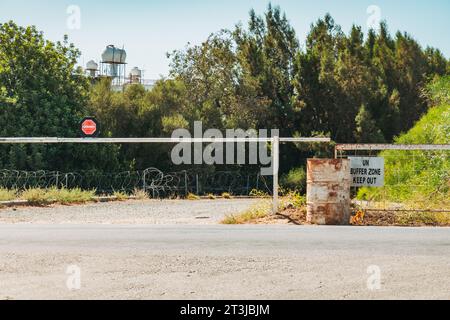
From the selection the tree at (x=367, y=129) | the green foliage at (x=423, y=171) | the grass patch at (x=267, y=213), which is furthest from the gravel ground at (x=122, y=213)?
the tree at (x=367, y=129)

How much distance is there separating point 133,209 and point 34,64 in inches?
518

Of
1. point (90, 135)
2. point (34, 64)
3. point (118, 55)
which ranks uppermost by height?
point (118, 55)

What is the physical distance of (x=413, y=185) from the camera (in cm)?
1535

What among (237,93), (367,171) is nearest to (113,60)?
(237,93)

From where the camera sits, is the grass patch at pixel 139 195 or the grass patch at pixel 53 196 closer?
the grass patch at pixel 53 196

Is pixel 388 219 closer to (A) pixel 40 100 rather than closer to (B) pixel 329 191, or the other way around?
(B) pixel 329 191

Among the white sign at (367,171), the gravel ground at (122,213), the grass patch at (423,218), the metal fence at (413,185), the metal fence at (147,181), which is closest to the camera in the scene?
the grass patch at (423,218)

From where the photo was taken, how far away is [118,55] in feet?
158

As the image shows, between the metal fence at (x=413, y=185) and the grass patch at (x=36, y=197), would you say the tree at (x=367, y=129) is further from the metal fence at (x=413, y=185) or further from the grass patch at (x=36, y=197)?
the grass patch at (x=36, y=197)

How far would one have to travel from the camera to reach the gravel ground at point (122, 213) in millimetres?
16703

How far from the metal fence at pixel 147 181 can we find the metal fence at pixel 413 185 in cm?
511
